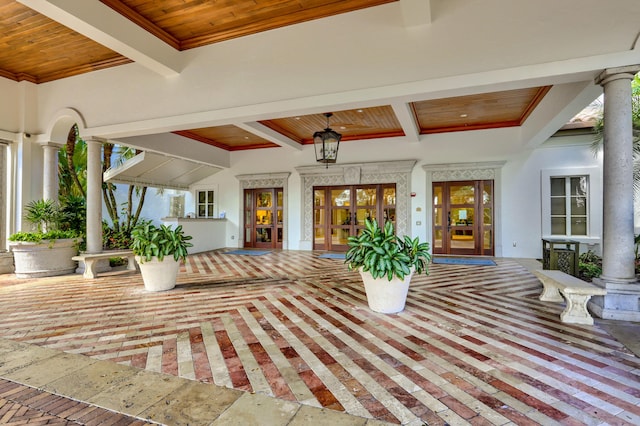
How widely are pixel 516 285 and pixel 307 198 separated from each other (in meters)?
5.78

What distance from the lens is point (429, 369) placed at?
7.10 ft

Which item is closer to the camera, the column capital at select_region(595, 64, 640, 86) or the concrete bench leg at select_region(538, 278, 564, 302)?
the column capital at select_region(595, 64, 640, 86)

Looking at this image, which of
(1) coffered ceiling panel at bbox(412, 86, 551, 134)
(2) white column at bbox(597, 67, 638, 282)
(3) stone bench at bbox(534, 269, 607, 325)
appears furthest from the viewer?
(1) coffered ceiling panel at bbox(412, 86, 551, 134)

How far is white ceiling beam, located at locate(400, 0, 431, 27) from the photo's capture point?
3.30m

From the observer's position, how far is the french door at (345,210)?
28.3 feet

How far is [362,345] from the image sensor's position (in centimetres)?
257

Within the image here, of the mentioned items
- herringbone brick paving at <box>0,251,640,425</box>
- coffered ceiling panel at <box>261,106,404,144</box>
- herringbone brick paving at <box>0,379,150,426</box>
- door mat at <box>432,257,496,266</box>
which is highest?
coffered ceiling panel at <box>261,106,404,144</box>

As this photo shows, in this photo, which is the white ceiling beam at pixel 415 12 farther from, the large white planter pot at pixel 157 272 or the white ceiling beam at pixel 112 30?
the large white planter pot at pixel 157 272

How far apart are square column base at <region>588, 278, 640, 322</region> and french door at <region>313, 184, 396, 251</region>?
547 centimetres

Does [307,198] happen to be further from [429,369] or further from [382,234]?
[429,369]

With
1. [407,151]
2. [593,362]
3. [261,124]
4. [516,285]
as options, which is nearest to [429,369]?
[593,362]

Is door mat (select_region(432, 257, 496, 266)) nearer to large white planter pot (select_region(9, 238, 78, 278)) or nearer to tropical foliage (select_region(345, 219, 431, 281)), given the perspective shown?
tropical foliage (select_region(345, 219, 431, 281))

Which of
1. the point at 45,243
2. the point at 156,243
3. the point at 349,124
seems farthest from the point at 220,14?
the point at 45,243

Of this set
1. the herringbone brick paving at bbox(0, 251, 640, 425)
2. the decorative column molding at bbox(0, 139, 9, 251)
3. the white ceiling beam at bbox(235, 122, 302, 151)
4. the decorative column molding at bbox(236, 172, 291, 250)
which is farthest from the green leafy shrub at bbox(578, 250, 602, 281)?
the decorative column molding at bbox(0, 139, 9, 251)
